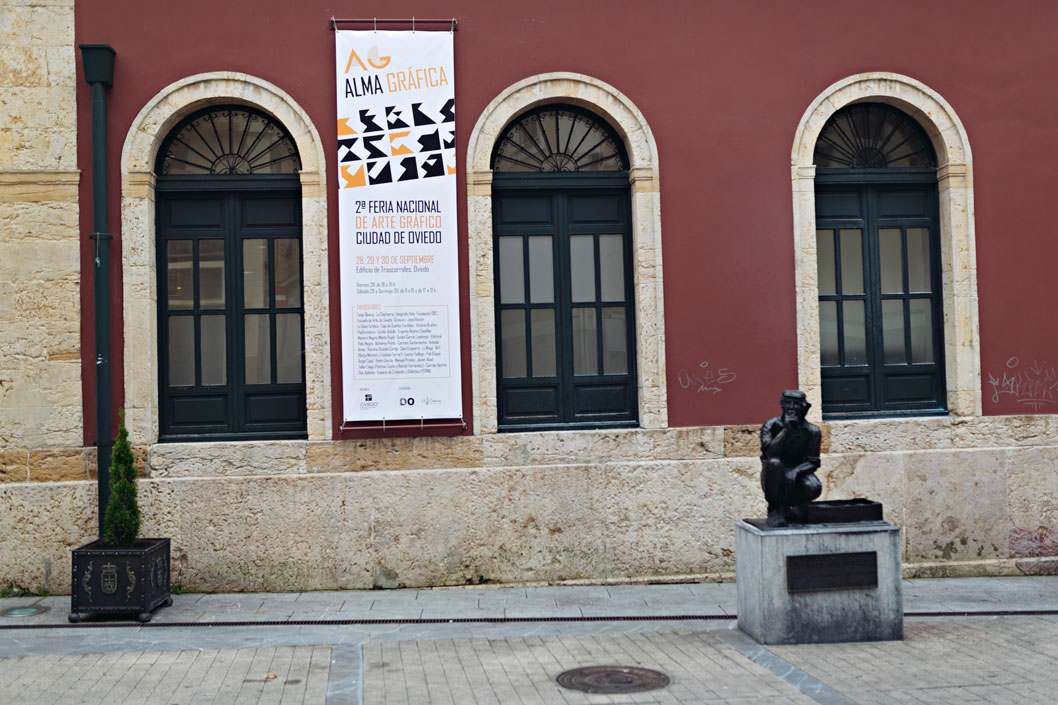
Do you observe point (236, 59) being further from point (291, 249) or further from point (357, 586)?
point (357, 586)

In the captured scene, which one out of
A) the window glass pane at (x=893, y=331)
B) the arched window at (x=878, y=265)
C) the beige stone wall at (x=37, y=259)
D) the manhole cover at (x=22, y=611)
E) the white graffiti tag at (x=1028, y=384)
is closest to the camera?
the manhole cover at (x=22, y=611)

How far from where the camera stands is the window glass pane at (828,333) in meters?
10.5

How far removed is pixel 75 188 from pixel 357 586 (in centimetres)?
443

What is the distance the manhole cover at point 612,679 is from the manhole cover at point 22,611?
15.7 feet

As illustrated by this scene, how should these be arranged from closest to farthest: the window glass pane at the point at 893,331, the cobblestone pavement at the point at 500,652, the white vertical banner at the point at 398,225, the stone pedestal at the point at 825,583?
the cobblestone pavement at the point at 500,652
the stone pedestal at the point at 825,583
the white vertical banner at the point at 398,225
the window glass pane at the point at 893,331

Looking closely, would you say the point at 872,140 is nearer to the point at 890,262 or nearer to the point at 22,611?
the point at 890,262

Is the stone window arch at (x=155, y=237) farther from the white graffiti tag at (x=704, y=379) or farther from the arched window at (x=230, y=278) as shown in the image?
the white graffiti tag at (x=704, y=379)

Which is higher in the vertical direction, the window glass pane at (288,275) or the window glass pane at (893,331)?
the window glass pane at (288,275)

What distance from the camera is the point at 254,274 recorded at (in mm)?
10094

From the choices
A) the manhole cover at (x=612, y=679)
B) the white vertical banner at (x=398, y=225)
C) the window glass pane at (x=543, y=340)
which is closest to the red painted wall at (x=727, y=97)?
the white vertical banner at (x=398, y=225)

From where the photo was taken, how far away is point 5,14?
9.66m

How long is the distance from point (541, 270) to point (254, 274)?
275 centimetres

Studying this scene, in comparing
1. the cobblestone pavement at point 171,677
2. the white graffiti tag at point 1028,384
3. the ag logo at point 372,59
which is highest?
the ag logo at point 372,59

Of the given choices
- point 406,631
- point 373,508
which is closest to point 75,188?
point 373,508
